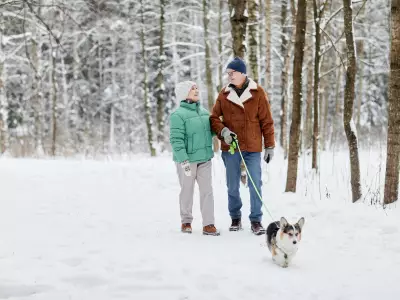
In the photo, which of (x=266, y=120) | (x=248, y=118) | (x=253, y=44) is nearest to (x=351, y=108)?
(x=266, y=120)

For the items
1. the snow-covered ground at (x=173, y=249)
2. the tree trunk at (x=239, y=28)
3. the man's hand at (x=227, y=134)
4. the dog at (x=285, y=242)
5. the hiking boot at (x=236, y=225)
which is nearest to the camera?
the snow-covered ground at (x=173, y=249)

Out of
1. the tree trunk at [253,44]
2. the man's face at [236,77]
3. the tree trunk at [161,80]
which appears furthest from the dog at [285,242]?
the tree trunk at [161,80]

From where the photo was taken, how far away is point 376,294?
3.67 metres

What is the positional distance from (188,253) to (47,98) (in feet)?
95.7

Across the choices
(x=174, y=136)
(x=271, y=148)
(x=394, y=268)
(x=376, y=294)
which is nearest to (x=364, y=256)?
(x=394, y=268)

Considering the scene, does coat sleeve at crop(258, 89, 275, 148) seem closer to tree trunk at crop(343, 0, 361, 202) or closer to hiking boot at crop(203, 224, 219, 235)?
hiking boot at crop(203, 224, 219, 235)

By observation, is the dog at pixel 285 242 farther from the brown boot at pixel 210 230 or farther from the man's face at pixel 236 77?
the man's face at pixel 236 77

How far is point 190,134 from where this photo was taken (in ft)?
18.1

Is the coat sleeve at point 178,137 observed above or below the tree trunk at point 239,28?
below

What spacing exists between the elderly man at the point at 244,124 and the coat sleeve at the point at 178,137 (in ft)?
1.41

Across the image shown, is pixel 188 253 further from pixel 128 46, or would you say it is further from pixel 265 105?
pixel 128 46

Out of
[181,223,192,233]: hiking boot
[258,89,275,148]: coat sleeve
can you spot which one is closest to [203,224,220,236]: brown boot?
[181,223,192,233]: hiking boot

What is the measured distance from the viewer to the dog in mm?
4219

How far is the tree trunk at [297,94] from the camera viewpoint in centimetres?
727
